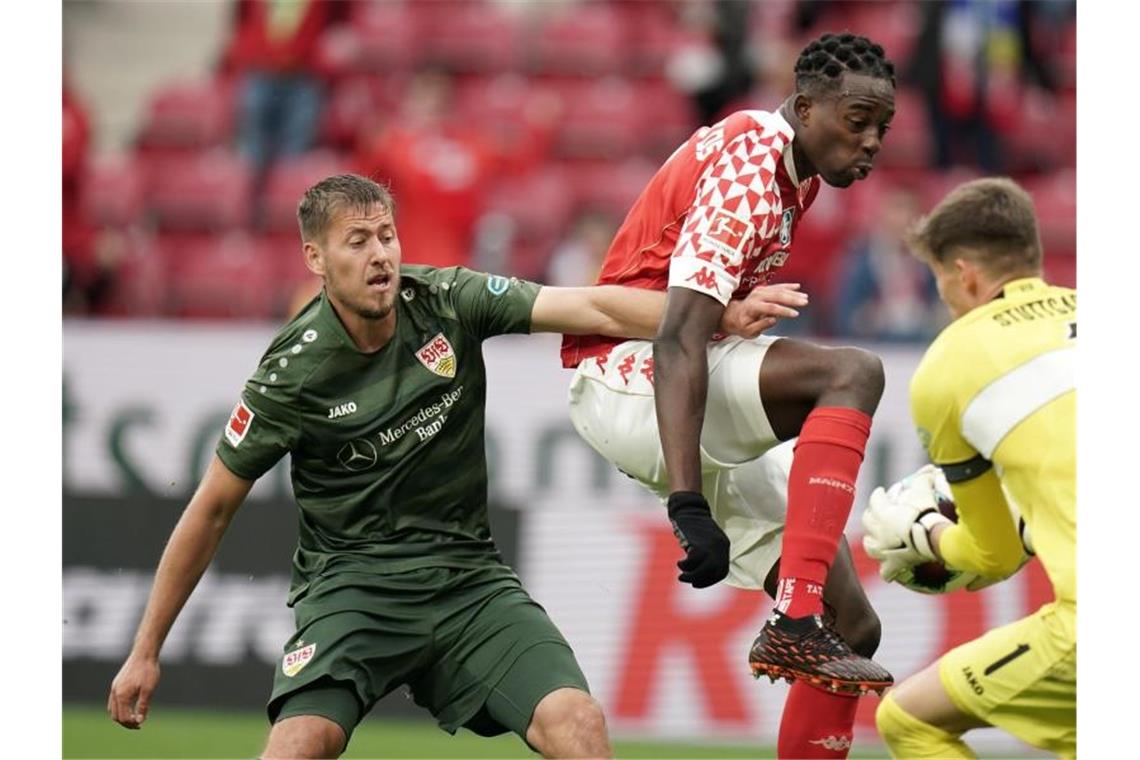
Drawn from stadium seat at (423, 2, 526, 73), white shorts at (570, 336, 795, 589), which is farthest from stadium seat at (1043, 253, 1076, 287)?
white shorts at (570, 336, 795, 589)

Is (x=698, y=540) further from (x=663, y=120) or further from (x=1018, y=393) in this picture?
(x=663, y=120)

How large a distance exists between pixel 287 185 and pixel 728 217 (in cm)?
703

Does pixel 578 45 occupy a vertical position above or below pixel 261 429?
above

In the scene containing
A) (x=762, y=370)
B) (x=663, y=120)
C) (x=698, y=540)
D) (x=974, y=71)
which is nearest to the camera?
(x=698, y=540)

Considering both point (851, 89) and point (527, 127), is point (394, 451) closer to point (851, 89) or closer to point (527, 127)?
point (851, 89)

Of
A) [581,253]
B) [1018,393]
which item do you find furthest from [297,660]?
[581,253]

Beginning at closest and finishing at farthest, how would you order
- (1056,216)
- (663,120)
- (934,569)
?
1. (934,569)
2. (1056,216)
3. (663,120)

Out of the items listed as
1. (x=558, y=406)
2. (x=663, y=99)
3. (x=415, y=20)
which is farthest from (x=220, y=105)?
(x=558, y=406)

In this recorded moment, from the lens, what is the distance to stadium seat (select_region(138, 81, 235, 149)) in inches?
458

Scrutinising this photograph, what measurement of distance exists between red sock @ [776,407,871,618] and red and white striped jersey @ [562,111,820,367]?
0.45 meters

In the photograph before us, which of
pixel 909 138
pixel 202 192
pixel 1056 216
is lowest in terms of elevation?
pixel 1056 216

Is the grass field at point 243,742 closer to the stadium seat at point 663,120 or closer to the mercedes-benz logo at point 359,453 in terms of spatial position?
the mercedes-benz logo at point 359,453

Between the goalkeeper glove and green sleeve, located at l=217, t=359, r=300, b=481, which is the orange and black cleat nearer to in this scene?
the goalkeeper glove

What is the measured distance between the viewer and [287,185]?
11.3 metres
